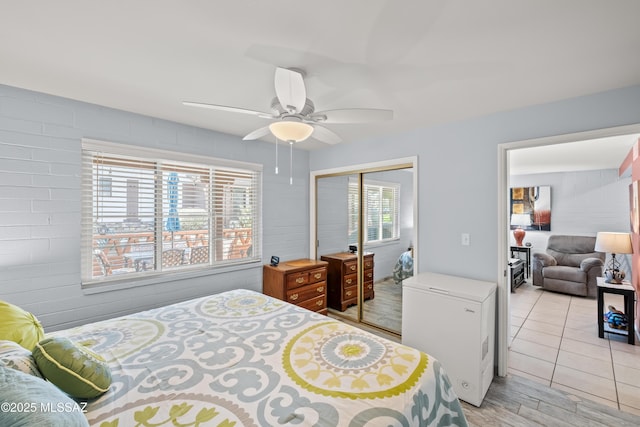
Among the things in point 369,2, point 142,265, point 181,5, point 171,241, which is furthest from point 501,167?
point 142,265

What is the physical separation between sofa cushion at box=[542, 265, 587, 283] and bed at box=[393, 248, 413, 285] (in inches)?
140

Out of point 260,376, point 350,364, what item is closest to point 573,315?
point 350,364

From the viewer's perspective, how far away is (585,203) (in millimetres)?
5773

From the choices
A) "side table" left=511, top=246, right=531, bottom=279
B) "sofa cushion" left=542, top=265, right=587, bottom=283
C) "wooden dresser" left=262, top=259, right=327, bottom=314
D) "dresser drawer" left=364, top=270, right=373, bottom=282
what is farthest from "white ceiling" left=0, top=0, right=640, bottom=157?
"side table" left=511, top=246, right=531, bottom=279

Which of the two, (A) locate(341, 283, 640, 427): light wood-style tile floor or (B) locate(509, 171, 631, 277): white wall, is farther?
(B) locate(509, 171, 631, 277): white wall

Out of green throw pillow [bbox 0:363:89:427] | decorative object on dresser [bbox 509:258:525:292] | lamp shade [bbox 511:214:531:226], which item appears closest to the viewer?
green throw pillow [bbox 0:363:89:427]

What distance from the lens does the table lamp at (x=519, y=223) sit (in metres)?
6.38

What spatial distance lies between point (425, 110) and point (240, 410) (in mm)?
2542

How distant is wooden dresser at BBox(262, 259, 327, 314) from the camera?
340cm

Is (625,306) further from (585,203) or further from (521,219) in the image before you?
(521,219)

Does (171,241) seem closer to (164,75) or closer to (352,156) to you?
Answer: (164,75)

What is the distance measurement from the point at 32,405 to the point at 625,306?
4837mm

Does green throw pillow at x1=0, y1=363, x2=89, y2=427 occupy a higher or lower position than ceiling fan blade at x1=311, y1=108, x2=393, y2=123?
lower

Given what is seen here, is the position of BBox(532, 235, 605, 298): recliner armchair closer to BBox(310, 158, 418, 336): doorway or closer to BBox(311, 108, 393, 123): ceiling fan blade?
BBox(310, 158, 418, 336): doorway
